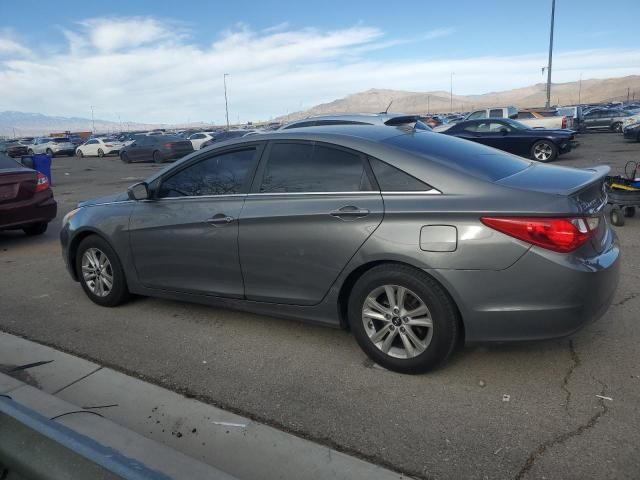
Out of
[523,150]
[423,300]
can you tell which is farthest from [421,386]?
[523,150]

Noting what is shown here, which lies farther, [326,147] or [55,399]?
[326,147]

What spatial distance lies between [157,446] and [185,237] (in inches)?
75.5

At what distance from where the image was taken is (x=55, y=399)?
3406mm

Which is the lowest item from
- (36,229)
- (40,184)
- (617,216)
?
(36,229)

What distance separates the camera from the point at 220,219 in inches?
165

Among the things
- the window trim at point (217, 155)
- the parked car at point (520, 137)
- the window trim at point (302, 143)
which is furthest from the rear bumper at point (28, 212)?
the parked car at point (520, 137)

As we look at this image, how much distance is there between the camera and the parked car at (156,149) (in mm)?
27609

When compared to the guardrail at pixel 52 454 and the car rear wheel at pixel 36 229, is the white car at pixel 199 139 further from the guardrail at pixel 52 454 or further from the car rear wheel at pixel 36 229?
the guardrail at pixel 52 454

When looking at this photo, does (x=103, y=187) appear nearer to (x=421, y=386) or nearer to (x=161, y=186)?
(x=161, y=186)

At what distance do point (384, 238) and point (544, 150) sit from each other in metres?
14.4

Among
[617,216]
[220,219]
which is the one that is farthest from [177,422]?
[617,216]

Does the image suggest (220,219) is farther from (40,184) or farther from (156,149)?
(156,149)

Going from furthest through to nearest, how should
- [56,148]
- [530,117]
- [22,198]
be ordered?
[56,148] → [530,117] → [22,198]

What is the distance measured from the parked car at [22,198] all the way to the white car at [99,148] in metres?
30.9
